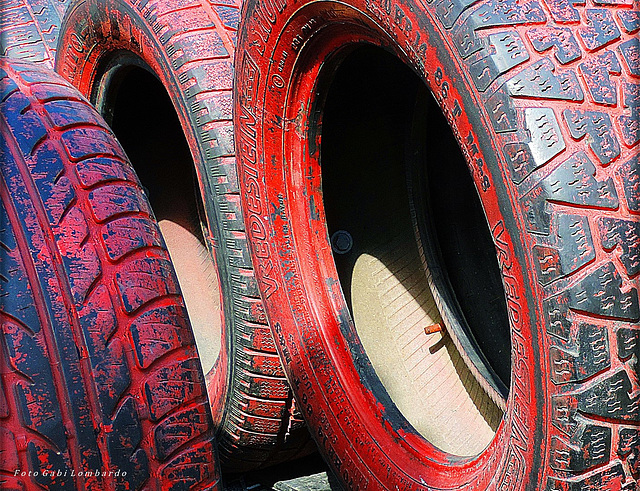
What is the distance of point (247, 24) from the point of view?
1.70 m

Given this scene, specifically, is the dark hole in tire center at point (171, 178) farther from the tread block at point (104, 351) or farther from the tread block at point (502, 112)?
the tread block at point (502, 112)

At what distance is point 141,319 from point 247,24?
80cm

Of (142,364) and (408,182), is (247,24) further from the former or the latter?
(142,364)

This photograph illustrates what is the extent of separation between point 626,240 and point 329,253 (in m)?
0.96

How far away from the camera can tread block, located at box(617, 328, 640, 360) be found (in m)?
0.95

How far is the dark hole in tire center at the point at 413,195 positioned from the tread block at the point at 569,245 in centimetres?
99

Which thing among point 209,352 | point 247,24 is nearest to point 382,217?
point 247,24

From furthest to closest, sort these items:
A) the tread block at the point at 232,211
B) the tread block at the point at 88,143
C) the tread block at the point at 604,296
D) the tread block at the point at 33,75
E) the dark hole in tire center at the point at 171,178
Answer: the dark hole in tire center at the point at 171,178 → the tread block at the point at 232,211 → the tread block at the point at 33,75 → the tread block at the point at 88,143 → the tread block at the point at 604,296

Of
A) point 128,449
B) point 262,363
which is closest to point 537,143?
point 128,449

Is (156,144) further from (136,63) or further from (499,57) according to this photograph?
(499,57)

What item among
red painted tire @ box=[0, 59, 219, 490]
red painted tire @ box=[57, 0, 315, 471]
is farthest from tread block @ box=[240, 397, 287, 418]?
red painted tire @ box=[0, 59, 219, 490]

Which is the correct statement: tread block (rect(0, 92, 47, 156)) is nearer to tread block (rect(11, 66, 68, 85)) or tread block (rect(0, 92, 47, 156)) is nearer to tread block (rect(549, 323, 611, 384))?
tread block (rect(11, 66, 68, 85))

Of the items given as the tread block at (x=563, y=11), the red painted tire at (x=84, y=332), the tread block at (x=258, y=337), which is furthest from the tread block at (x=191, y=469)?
the tread block at (x=563, y=11)

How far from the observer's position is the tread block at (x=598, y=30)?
3.29 ft
